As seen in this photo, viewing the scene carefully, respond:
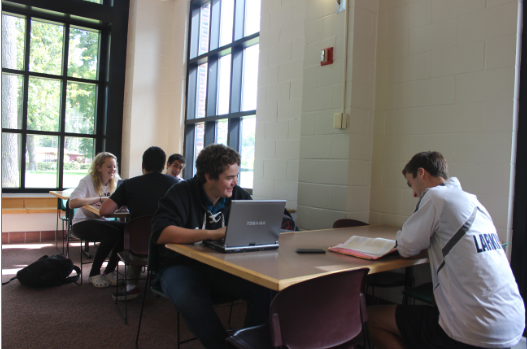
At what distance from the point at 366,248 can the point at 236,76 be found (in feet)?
11.9

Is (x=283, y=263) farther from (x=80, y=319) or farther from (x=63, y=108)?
(x=63, y=108)

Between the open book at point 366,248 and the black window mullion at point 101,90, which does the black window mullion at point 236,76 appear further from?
the open book at point 366,248

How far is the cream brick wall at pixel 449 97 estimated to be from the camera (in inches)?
99.3

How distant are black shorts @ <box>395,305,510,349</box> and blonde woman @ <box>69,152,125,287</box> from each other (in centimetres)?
258

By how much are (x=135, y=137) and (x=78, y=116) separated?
0.97 meters

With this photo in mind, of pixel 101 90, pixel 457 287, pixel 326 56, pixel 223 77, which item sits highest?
pixel 223 77

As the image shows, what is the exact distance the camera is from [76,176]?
20.1ft

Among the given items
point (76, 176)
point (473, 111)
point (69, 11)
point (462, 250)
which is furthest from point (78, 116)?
point (462, 250)

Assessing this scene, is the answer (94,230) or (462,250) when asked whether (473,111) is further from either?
(94,230)

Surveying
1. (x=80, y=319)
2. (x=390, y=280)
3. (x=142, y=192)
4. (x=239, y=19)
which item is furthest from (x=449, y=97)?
(x=239, y=19)

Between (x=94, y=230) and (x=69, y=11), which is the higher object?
(x=69, y=11)

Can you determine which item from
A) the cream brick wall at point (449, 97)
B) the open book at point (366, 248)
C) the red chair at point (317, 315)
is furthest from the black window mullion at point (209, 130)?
the red chair at point (317, 315)

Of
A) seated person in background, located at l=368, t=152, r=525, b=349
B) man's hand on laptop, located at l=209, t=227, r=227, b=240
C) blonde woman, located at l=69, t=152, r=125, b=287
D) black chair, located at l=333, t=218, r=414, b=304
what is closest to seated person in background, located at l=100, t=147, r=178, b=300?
blonde woman, located at l=69, t=152, r=125, b=287

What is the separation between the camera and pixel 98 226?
137 inches
